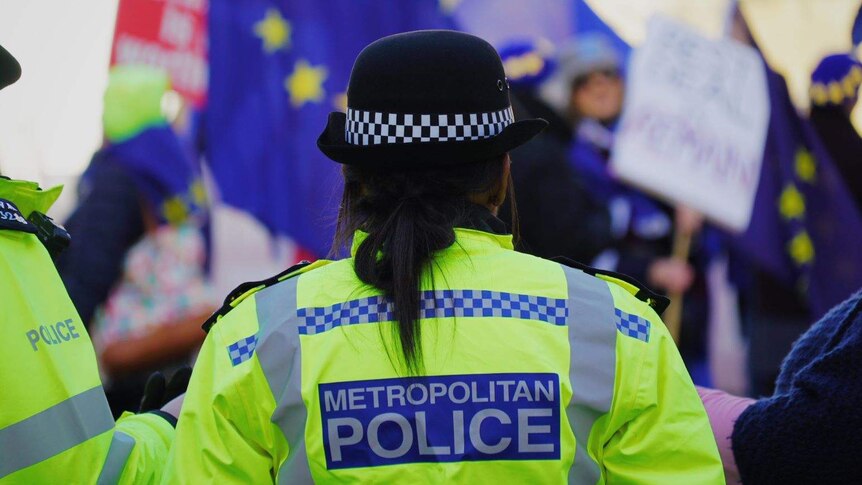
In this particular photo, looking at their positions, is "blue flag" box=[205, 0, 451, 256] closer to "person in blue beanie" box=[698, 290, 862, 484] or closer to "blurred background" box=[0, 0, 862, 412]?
"blurred background" box=[0, 0, 862, 412]

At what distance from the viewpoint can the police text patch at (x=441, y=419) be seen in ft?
4.82

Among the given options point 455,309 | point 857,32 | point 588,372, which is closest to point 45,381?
point 455,309

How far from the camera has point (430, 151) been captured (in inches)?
61.5

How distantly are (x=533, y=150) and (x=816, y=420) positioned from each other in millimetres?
3201

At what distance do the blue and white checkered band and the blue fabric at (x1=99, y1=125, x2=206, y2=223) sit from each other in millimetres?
3550

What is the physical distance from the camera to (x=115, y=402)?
16.3 ft

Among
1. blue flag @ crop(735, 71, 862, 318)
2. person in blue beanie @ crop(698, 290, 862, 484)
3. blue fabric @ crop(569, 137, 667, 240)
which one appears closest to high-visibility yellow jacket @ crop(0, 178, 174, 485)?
person in blue beanie @ crop(698, 290, 862, 484)

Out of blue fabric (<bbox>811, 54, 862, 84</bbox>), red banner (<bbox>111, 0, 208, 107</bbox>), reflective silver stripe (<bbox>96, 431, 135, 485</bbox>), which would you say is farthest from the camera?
blue fabric (<bbox>811, 54, 862, 84</bbox>)

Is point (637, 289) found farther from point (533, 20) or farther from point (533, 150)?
point (533, 20)

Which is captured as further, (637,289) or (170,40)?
(170,40)

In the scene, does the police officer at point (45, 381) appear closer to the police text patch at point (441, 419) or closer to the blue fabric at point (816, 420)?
the police text patch at point (441, 419)

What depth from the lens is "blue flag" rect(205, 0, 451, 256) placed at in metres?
5.17

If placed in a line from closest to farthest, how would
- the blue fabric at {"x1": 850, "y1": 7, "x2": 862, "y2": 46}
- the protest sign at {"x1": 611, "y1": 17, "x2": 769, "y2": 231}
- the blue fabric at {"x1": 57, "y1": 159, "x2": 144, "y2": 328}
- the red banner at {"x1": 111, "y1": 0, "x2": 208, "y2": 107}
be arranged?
1. the blue fabric at {"x1": 850, "y1": 7, "x2": 862, "y2": 46}
2. the blue fabric at {"x1": 57, "y1": 159, "x2": 144, "y2": 328}
3. the red banner at {"x1": 111, "y1": 0, "x2": 208, "y2": 107}
4. the protest sign at {"x1": 611, "y1": 17, "x2": 769, "y2": 231}

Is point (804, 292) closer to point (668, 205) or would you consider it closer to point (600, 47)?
point (668, 205)
